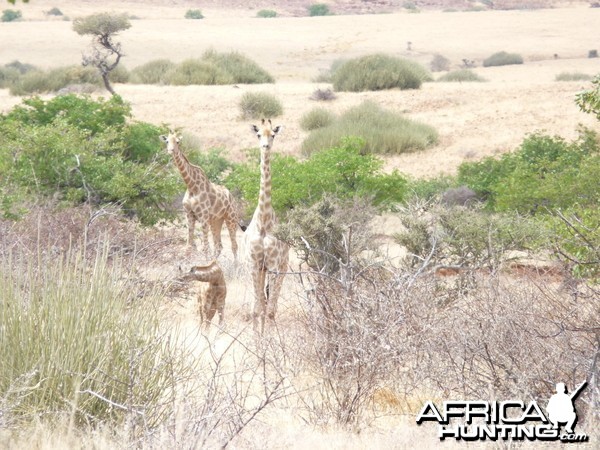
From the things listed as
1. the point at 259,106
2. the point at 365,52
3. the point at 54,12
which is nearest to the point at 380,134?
the point at 259,106

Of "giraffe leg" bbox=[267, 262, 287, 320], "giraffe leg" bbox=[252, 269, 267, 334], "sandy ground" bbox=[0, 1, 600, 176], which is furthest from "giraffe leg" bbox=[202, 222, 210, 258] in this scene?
"sandy ground" bbox=[0, 1, 600, 176]

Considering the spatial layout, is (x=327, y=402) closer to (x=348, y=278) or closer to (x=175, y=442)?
(x=348, y=278)

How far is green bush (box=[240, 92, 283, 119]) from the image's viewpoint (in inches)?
1286

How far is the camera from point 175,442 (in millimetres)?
5164

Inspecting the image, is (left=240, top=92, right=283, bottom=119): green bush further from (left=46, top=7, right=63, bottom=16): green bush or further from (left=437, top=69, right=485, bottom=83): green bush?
(left=46, top=7, right=63, bottom=16): green bush

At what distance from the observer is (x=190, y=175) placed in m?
14.3

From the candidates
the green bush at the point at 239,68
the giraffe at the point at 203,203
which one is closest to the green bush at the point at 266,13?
the green bush at the point at 239,68

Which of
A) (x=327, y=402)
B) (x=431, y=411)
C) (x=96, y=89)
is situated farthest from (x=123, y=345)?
(x=96, y=89)

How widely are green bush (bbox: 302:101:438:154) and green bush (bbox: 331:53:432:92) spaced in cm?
918

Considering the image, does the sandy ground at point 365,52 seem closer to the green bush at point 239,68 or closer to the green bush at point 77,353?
the green bush at point 239,68

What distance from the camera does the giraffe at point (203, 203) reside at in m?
14.1

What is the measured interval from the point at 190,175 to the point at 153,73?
3180 centimetres

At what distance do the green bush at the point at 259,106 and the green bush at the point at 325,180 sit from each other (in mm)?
14335

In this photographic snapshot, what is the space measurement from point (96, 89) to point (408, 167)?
17.3m
